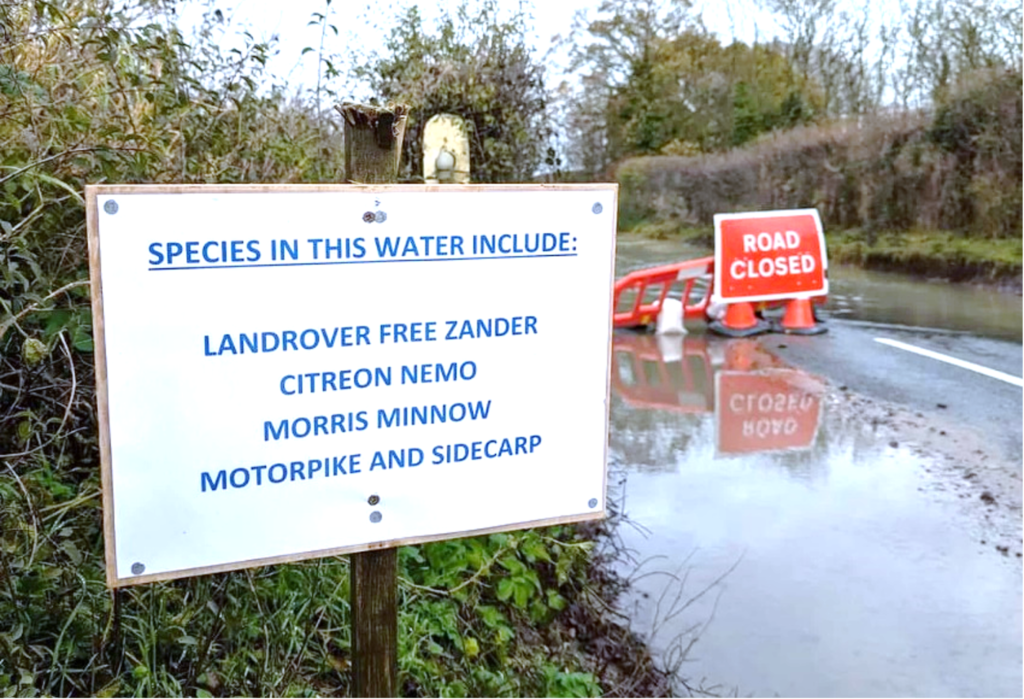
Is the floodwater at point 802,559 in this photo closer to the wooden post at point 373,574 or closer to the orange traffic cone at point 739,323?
the wooden post at point 373,574

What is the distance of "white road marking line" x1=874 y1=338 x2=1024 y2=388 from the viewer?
7711mm

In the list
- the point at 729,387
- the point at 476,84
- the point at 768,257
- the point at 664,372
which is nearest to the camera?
the point at 476,84

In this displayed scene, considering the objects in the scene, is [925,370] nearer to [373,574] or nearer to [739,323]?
[739,323]

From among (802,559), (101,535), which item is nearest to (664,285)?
(802,559)

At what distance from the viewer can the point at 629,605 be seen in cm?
390

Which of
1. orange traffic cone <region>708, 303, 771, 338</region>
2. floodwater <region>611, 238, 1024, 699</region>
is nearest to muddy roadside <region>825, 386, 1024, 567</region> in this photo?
floodwater <region>611, 238, 1024, 699</region>

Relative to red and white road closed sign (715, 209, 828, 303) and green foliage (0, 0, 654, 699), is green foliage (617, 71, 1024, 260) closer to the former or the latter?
red and white road closed sign (715, 209, 828, 303)

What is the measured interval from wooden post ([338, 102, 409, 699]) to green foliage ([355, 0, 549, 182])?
4105 millimetres

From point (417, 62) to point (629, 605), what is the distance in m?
3.58

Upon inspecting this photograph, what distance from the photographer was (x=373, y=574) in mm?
1956

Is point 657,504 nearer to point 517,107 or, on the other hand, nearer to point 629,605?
point 629,605

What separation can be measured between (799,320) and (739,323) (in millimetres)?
715

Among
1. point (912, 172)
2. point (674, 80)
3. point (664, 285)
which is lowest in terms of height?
point (664, 285)

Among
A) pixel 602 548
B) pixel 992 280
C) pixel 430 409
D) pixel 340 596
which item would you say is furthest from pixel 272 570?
pixel 992 280
